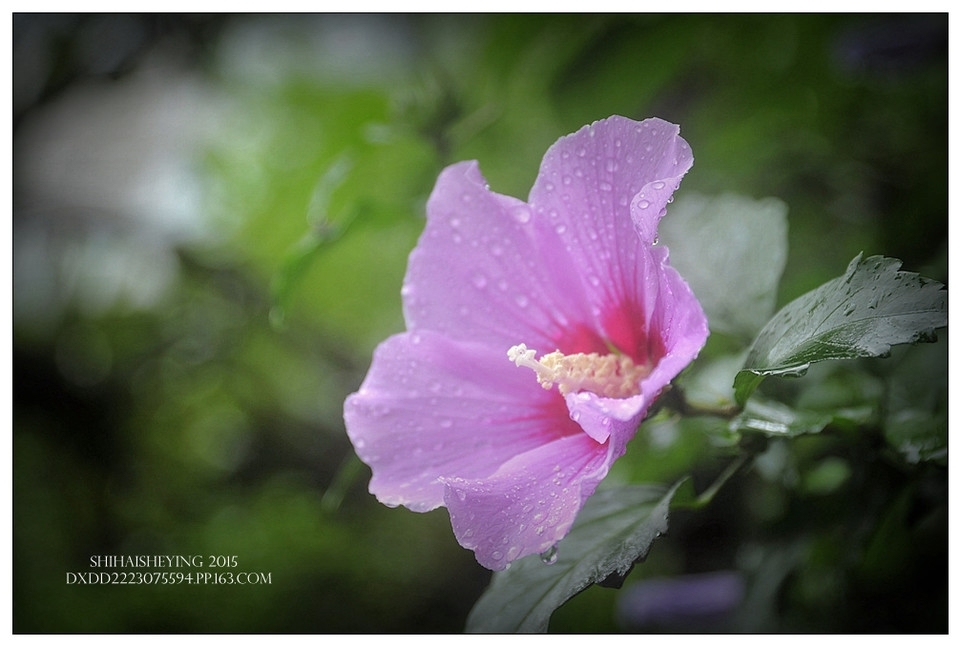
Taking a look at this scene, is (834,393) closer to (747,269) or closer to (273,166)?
(747,269)

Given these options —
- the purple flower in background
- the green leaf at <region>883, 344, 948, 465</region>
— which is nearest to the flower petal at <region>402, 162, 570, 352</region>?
the purple flower in background

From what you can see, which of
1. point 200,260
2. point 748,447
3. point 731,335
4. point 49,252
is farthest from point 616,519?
point 49,252

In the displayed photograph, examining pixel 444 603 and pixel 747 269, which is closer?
pixel 747 269

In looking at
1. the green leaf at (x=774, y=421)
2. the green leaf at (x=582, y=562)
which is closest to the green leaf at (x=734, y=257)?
the green leaf at (x=774, y=421)

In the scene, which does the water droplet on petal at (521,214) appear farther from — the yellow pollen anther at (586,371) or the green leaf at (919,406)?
the green leaf at (919,406)

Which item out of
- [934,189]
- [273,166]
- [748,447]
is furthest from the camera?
[273,166]

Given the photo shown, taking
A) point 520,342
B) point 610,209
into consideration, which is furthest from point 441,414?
point 610,209

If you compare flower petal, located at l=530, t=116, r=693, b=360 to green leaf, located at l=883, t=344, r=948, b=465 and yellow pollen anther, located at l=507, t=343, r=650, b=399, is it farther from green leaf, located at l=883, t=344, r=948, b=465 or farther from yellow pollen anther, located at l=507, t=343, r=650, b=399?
green leaf, located at l=883, t=344, r=948, b=465

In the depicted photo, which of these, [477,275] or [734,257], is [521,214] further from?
[734,257]
